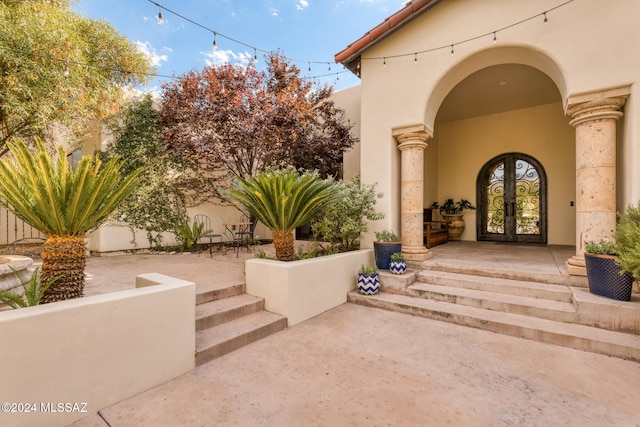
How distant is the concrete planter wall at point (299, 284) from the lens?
361 cm

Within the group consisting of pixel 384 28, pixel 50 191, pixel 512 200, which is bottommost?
pixel 50 191

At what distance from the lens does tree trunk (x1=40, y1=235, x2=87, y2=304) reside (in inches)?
89.7

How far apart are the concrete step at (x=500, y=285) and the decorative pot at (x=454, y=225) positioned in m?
4.01

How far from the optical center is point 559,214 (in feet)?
24.0

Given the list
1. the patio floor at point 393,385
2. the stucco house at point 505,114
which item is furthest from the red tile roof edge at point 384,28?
the patio floor at point 393,385

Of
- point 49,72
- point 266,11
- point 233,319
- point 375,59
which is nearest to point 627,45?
point 375,59

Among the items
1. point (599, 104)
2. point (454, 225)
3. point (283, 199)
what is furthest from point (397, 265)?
point (454, 225)

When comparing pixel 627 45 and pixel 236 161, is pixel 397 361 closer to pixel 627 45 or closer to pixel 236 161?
pixel 627 45

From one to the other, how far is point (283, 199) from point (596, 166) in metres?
4.18

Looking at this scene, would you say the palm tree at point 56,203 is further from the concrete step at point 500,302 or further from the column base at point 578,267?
the column base at point 578,267

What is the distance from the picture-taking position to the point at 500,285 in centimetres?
404

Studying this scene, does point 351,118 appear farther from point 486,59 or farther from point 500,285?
point 500,285

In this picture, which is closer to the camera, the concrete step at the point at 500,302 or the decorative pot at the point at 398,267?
the concrete step at the point at 500,302

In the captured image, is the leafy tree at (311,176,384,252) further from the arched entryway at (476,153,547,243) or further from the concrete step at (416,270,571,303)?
the arched entryway at (476,153,547,243)
